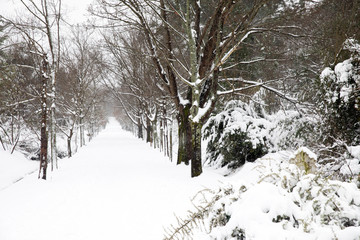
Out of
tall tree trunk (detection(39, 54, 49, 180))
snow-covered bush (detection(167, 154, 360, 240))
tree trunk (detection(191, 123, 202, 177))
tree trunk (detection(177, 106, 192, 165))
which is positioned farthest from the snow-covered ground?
tree trunk (detection(177, 106, 192, 165))

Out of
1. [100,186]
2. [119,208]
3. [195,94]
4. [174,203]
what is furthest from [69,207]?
[195,94]

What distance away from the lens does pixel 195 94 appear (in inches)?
283

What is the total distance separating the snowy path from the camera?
376cm

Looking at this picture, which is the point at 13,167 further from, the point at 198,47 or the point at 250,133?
the point at 250,133

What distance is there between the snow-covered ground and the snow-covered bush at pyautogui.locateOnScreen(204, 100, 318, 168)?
1447 mm

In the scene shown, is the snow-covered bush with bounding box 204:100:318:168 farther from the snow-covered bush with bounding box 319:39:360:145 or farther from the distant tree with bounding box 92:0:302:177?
the snow-covered bush with bounding box 319:39:360:145

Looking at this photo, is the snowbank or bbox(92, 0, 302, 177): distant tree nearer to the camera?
bbox(92, 0, 302, 177): distant tree

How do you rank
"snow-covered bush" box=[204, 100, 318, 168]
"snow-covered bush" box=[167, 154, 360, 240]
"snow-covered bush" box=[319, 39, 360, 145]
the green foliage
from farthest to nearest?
the green foliage → "snow-covered bush" box=[204, 100, 318, 168] → "snow-covered bush" box=[319, 39, 360, 145] → "snow-covered bush" box=[167, 154, 360, 240]

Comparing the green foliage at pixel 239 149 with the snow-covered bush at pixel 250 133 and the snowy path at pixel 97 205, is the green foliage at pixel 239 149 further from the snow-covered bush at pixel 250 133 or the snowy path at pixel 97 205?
the snowy path at pixel 97 205

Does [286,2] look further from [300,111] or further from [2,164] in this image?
[2,164]

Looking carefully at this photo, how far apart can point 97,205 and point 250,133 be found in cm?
575

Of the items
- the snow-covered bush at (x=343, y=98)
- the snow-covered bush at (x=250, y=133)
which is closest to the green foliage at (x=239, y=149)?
the snow-covered bush at (x=250, y=133)

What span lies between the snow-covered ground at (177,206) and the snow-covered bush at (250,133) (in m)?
1.45

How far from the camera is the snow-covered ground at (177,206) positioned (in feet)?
4.08
